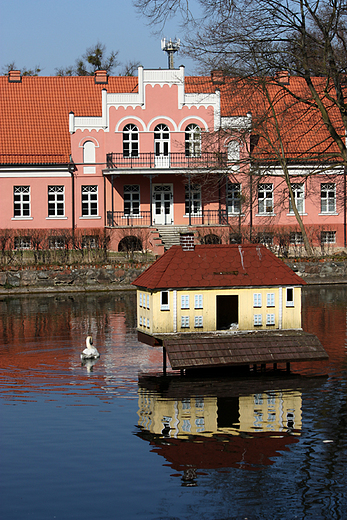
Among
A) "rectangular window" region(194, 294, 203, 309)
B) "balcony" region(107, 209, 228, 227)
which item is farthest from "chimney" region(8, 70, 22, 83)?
"rectangular window" region(194, 294, 203, 309)

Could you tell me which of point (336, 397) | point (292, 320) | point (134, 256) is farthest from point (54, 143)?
point (336, 397)

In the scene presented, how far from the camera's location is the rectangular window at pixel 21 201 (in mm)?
40656

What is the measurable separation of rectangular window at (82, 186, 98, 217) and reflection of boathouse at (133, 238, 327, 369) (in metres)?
25.4

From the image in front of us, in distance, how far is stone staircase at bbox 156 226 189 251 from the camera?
36.7 metres

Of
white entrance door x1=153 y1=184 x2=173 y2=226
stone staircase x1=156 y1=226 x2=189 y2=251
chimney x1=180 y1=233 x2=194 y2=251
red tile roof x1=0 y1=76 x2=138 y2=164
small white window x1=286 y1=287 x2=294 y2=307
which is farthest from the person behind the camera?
red tile roof x1=0 y1=76 x2=138 y2=164

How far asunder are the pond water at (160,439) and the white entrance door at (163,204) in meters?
22.8

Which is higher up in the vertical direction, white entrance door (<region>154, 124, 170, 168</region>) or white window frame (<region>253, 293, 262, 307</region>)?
white entrance door (<region>154, 124, 170, 168</region>)

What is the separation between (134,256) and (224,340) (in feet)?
65.4

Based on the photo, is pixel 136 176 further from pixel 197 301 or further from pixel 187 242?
pixel 197 301

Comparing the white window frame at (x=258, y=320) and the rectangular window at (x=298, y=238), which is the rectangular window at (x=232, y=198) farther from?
the white window frame at (x=258, y=320)

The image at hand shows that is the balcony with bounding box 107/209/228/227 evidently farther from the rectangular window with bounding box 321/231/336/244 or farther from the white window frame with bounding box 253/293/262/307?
the white window frame with bounding box 253/293/262/307

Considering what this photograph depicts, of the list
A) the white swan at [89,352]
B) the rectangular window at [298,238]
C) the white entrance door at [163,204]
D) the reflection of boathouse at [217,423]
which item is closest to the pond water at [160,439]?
the reflection of boathouse at [217,423]

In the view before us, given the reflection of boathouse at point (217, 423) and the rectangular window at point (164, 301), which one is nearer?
the reflection of boathouse at point (217, 423)

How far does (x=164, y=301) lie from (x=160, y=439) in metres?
4.61
